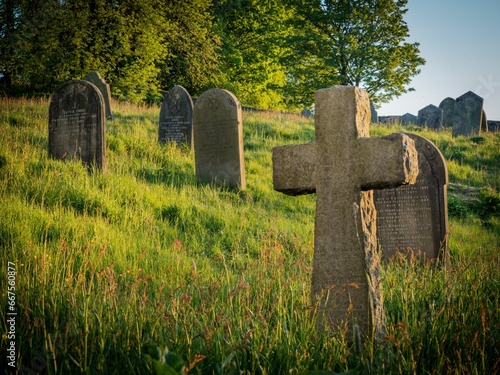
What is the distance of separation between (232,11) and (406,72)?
11.4 meters

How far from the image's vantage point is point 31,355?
278 cm

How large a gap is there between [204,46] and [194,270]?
77.4ft

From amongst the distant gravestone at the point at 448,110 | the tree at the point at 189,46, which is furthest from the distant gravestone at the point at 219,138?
the distant gravestone at the point at 448,110

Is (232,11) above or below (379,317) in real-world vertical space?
→ above

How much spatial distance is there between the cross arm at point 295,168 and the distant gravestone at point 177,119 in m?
10.1

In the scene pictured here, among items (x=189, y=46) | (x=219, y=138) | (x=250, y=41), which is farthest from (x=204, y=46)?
(x=219, y=138)

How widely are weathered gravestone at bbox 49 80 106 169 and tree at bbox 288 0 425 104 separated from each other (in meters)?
17.6

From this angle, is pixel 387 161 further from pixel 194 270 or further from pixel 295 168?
pixel 194 270

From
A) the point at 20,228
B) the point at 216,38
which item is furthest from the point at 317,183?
the point at 216,38

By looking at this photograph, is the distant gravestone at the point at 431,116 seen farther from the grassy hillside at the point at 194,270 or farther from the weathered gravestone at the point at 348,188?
the weathered gravestone at the point at 348,188

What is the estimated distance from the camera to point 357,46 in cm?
2498

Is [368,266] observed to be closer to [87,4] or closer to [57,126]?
[57,126]

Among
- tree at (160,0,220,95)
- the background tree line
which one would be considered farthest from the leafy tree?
tree at (160,0,220,95)

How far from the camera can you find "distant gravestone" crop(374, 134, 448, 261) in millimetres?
6910
